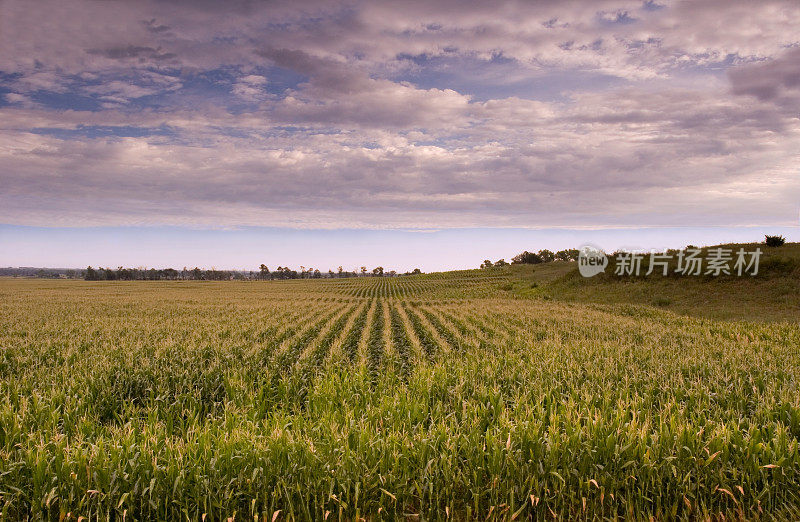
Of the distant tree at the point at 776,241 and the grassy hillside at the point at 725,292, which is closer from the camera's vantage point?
the grassy hillside at the point at 725,292

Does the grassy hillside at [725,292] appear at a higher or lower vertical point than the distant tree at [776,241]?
lower

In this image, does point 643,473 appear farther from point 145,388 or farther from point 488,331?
point 488,331

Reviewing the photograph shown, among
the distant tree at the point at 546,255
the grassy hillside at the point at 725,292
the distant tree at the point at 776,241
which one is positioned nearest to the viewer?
the grassy hillside at the point at 725,292

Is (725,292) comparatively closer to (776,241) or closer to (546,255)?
(776,241)

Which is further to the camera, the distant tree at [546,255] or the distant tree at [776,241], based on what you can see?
the distant tree at [546,255]

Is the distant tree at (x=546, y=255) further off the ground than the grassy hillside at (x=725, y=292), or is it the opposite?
the distant tree at (x=546, y=255)

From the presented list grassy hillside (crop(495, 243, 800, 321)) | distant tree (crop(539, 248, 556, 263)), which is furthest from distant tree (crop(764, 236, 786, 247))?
distant tree (crop(539, 248, 556, 263))

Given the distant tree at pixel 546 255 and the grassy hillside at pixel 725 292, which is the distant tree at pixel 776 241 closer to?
the grassy hillside at pixel 725 292

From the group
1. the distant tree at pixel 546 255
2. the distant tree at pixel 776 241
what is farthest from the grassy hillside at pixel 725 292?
the distant tree at pixel 546 255

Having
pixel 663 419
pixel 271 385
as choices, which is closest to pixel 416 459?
pixel 663 419

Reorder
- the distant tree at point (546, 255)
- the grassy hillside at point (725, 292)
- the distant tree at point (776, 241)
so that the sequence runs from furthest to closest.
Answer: the distant tree at point (546, 255)
the distant tree at point (776, 241)
the grassy hillside at point (725, 292)

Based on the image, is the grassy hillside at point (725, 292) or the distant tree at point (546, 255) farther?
the distant tree at point (546, 255)

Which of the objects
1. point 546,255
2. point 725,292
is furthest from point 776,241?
point 546,255

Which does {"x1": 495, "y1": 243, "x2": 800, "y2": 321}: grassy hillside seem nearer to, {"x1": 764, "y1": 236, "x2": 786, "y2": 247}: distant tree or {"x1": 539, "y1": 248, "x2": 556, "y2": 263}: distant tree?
{"x1": 764, "y1": 236, "x2": 786, "y2": 247}: distant tree
